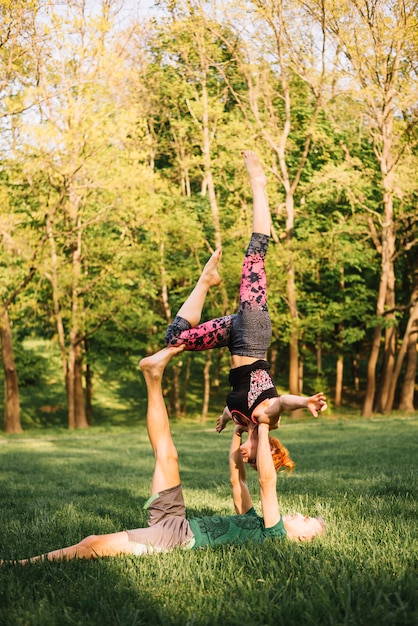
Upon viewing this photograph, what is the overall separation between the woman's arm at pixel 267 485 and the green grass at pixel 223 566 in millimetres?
250

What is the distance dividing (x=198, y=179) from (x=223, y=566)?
30718 millimetres

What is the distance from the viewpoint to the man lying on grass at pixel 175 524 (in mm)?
4480

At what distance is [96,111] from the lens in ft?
72.1

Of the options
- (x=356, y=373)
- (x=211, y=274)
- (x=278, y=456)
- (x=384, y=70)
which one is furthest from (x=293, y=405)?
(x=356, y=373)

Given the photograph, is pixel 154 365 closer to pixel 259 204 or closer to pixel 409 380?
pixel 259 204

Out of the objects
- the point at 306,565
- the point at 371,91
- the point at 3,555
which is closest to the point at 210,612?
the point at 306,565

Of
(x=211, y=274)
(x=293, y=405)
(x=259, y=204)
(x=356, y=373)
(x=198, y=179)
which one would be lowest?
(x=356, y=373)

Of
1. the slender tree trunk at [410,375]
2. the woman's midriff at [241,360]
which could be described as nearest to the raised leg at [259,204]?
the woman's midriff at [241,360]

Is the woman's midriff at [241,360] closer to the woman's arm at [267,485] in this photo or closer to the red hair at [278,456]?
the red hair at [278,456]

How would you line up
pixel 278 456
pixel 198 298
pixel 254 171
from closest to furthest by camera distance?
pixel 278 456, pixel 198 298, pixel 254 171

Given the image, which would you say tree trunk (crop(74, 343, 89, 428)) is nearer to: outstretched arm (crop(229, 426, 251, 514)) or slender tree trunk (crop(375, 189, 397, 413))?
slender tree trunk (crop(375, 189, 397, 413))

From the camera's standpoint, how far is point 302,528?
4.85m

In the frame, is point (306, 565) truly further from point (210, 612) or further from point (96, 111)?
point (96, 111)

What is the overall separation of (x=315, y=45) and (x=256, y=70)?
2981 mm
